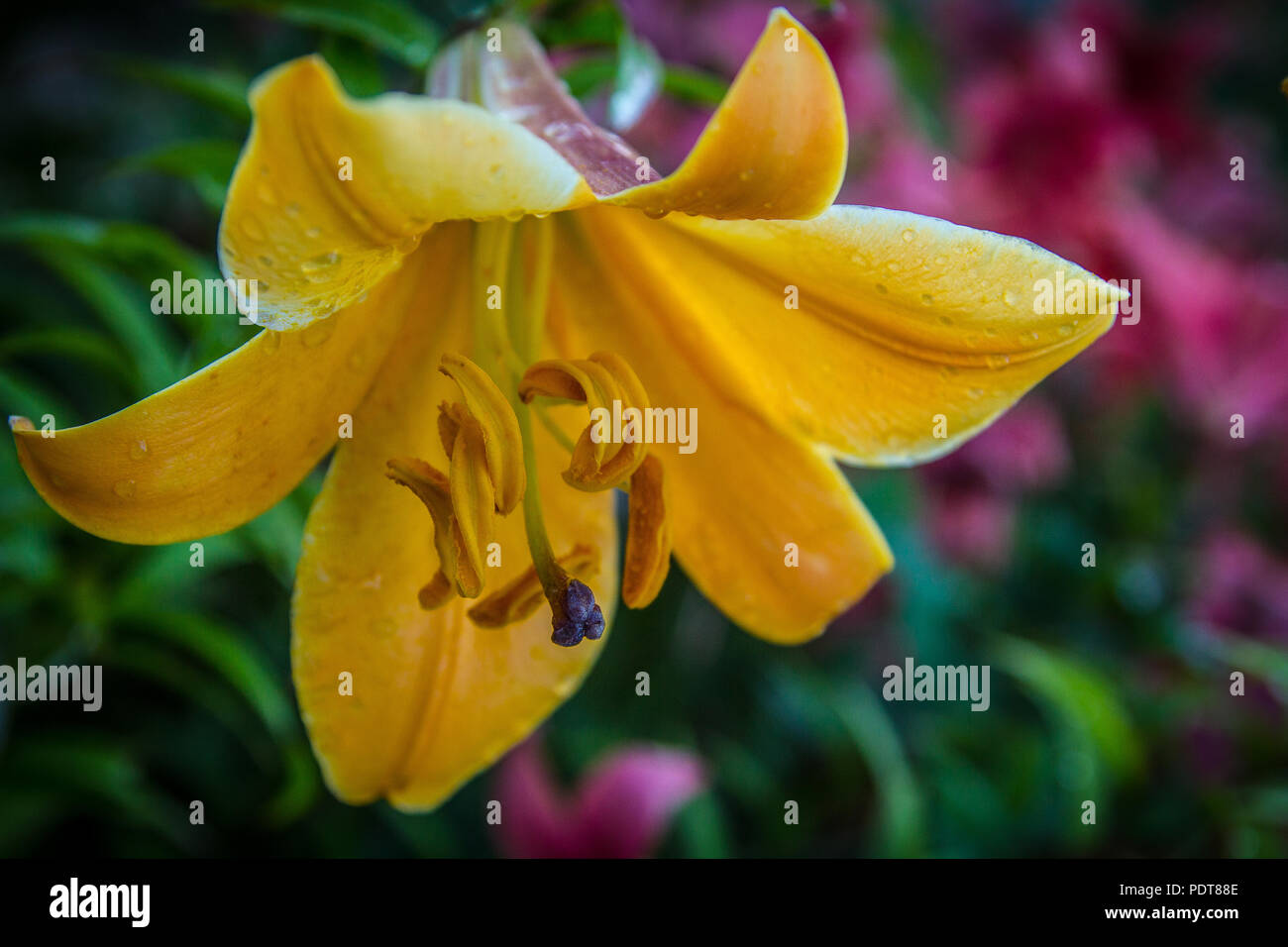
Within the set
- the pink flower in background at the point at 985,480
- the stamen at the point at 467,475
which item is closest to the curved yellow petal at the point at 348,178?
the stamen at the point at 467,475

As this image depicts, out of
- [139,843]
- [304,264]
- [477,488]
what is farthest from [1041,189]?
[139,843]

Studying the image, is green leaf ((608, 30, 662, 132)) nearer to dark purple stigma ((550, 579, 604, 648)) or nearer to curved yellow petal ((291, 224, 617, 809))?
curved yellow petal ((291, 224, 617, 809))

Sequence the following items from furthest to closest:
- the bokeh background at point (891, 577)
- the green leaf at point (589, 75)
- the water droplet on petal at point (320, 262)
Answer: the bokeh background at point (891, 577), the green leaf at point (589, 75), the water droplet on petal at point (320, 262)

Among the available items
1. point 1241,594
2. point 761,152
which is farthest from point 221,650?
point 1241,594

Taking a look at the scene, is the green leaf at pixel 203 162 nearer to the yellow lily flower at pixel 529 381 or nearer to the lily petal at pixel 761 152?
the yellow lily flower at pixel 529 381

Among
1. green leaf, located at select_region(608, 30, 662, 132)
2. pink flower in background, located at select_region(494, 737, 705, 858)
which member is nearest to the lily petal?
green leaf, located at select_region(608, 30, 662, 132)

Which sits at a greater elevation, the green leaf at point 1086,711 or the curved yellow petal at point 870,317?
the curved yellow petal at point 870,317
